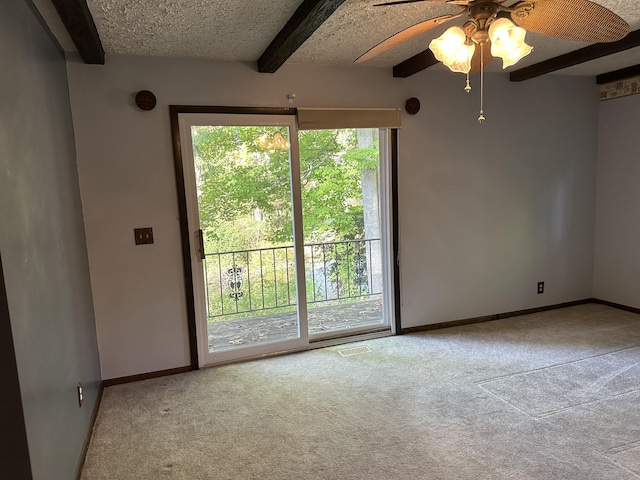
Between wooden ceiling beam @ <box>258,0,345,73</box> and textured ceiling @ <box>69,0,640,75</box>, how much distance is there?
1.8 inches

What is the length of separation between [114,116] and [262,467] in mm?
2389

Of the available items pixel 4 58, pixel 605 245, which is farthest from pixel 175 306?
pixel 605 245

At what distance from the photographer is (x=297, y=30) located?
2.29 meters

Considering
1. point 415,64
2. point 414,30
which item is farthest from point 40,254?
point 415,64

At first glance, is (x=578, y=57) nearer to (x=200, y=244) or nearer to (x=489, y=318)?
(x=489, y=318)

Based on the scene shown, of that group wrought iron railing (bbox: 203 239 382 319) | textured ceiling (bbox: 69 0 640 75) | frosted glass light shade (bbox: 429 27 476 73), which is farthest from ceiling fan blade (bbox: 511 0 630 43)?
wrought iron railing (bbox: 203 239 382 319)

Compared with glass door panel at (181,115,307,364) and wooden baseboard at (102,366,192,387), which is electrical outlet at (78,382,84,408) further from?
glass door panel at (181,115,307,364)

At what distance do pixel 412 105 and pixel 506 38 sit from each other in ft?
6.04

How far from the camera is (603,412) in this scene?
238cm

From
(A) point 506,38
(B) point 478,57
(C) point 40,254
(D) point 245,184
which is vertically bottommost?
(C) point 40,254

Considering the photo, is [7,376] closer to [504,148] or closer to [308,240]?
[308,240]

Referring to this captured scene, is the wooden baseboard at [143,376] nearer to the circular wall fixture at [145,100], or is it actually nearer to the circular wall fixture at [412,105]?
the circular wall fixture at [145,100]

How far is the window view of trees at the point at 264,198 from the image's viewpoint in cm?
313

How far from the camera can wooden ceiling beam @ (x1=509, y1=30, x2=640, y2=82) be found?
281 cm
